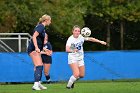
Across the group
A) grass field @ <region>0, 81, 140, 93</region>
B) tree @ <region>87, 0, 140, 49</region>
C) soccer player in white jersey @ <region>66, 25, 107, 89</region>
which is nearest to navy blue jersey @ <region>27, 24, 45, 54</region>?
soccer player in white jersey @ <region>66, 25, 107, 89</region>

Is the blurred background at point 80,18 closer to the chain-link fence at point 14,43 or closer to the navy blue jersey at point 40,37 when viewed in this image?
the chain-link fence at point 14,43

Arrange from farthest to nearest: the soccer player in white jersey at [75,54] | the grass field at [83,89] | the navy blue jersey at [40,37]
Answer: the soccer player in white jersey at [75,54]
the navy blue jersey at [40,37]
the grass field at [83,89]

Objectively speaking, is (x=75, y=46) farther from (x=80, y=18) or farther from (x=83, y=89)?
(x=80, y=18)

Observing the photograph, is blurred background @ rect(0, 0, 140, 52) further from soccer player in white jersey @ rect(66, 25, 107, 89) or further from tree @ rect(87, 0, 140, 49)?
soccer player in white jersey @ rect(66, 25, 107, 89)

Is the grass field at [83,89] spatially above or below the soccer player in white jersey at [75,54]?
below

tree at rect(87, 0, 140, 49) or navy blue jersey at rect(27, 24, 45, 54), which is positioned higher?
tree at rect(87, 0, 140, 49)

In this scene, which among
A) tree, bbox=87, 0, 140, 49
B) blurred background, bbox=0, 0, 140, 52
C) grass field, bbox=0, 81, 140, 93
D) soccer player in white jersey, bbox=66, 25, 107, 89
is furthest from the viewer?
tree, bbox=87, 0, 140, 49

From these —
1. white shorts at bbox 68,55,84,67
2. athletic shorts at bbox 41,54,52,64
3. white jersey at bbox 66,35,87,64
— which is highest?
white jersey at bbox 66,35,87,64

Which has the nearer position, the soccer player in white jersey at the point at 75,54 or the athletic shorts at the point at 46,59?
the soccer player in white jersey at the point at 75,54

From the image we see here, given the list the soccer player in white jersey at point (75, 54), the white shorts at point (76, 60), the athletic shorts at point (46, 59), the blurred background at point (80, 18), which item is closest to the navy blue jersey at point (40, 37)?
the soccer player in white jersey at point (75, 54)

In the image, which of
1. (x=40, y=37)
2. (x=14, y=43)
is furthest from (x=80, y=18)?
(x=40, y=37)

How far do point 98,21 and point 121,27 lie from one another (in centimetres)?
193

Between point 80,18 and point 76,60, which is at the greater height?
point 80,18

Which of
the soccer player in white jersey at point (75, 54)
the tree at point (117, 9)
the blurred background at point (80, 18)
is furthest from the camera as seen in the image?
the tree at point (117, 9)
